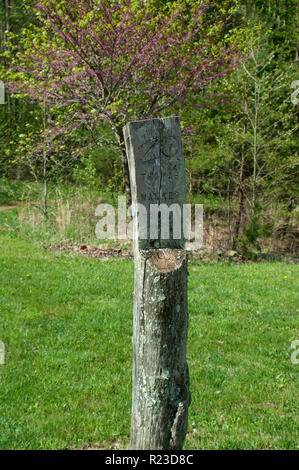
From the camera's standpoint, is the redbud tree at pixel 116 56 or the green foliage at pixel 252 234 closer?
the redbud tree at pixel 116 56

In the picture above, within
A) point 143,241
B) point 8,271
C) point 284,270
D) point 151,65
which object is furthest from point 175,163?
point 151,65

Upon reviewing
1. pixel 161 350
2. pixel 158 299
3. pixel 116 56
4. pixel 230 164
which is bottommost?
pixel 161 350

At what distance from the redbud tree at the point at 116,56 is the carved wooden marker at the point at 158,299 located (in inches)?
238

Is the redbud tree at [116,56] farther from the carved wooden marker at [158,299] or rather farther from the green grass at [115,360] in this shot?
the carved wooden marker at [158,299]

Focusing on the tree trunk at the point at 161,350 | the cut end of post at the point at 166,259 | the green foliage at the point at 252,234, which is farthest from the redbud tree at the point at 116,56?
the tree trunk at the point at 161,350

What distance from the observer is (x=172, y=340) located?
87.9 inches

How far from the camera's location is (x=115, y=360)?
413 cm

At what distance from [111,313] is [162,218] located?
10.8 feet

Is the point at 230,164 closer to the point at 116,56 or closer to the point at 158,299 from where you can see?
the point at 116,56

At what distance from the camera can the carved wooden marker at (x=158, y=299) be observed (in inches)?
87.7

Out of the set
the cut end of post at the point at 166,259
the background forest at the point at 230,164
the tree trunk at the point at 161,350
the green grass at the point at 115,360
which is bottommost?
the green grass at the point at 115,360

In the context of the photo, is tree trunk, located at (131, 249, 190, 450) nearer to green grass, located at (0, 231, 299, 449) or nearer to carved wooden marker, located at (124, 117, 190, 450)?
carved wooden marker, located at (124, 117, 190, 450)

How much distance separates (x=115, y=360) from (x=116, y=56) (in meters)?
6.48

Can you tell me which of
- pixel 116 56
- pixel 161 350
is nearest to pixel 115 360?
pixel 161 350
